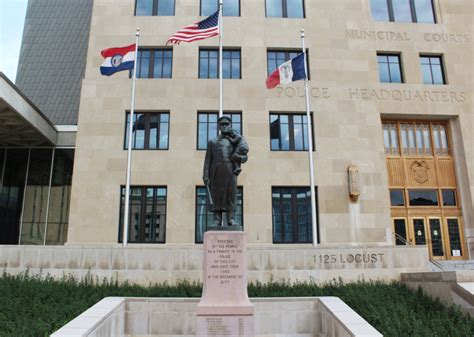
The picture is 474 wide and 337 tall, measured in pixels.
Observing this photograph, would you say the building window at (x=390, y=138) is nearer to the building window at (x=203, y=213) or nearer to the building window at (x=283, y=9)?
the building window at (x=283, y=9)

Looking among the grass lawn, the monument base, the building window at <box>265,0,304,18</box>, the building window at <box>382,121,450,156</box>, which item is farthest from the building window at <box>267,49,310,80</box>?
the monument base

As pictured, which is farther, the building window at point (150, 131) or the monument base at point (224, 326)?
the building window at point (150, 131)

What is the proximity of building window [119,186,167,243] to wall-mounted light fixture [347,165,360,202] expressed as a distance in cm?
1023

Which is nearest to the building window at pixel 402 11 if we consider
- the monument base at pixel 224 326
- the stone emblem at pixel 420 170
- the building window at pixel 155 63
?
→ the stone emblem at pixel 420 170

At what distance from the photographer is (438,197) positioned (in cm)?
2389

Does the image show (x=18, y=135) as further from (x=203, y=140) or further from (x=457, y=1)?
(x=457, y=1)

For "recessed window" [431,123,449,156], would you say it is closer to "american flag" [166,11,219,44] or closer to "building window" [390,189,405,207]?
"building window" [390,189,405,207]

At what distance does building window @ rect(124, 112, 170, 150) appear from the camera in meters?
22.8

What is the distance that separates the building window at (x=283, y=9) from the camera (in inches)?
981

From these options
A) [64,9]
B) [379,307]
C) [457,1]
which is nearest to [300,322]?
[379,307]

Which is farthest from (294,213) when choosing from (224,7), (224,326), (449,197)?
(224,7)

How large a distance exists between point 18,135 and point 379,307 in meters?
22.9

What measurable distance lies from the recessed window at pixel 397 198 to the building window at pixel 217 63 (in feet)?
38.1

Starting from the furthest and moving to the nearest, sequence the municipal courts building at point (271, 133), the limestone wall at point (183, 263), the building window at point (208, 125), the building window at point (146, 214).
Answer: the building window at point (208, 125) < the municipal courts building at point (271, 133) < the building window at point (146, 214) < the limestone wall at point (183, 263)
